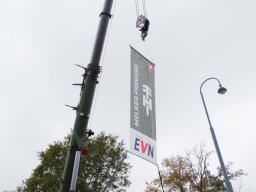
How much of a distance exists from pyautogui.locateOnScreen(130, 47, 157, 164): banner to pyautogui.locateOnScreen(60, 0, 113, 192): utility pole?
97.6 inches

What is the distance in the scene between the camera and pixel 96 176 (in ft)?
99.3

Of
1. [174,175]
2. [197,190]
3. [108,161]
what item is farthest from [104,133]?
[197,190]

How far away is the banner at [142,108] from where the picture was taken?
1064cm

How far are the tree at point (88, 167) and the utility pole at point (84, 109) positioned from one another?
66.2 feet

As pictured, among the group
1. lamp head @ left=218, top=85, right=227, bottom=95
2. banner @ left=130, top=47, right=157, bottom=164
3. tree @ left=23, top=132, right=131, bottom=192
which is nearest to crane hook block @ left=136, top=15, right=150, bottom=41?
banner @ left=130, top=47, right=157, bottom=164

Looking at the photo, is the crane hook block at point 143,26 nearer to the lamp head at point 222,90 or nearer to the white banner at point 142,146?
the white banner at point 142,146

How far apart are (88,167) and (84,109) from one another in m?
23.2

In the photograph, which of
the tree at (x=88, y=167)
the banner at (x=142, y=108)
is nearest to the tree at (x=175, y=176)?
the tree at (x=88, y=167)

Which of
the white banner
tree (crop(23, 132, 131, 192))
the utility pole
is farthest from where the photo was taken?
tree (crop(23, 132, 131, 192))

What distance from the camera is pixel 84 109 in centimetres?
831

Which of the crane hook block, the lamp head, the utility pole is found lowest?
the utility pole

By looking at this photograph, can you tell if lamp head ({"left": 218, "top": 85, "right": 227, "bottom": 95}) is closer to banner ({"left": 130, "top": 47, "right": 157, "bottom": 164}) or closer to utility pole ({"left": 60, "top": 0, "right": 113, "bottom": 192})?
banner ({"left": 130, "top": 47, "right": 157, "bottom": 164})

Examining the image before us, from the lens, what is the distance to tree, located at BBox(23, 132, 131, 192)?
28.6 metres

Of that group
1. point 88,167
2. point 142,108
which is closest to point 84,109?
point 142,108
